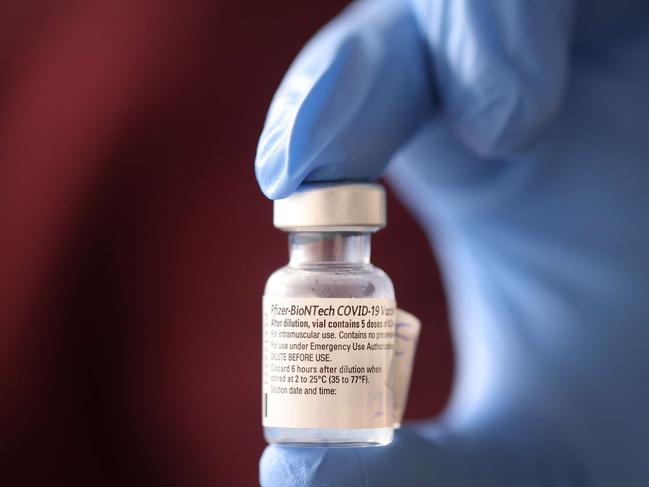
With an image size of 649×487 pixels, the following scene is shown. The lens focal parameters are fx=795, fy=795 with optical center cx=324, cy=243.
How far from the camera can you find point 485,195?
3.81 ft

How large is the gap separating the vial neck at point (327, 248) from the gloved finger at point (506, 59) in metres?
0.25

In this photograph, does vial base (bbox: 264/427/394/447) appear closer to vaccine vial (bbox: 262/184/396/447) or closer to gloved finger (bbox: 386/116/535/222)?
vaccine vial (bbox: 262/184/396/447)

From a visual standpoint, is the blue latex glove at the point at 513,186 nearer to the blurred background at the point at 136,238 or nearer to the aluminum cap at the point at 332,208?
the aluminum cap at the point at 332,208

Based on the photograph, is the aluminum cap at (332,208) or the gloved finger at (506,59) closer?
the aluminum cap at (332,208)

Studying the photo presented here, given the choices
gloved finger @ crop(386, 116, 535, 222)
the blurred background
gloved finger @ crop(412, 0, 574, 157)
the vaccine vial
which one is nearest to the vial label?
the vaccine vial

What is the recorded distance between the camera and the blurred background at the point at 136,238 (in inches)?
60.0

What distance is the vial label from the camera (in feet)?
2.51

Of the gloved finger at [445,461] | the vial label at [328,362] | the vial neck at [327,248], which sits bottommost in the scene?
the gloved finger at [445,461]

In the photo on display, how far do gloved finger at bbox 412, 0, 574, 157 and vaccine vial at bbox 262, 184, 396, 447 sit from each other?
0.22 meters

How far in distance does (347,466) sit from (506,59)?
0.50 metres

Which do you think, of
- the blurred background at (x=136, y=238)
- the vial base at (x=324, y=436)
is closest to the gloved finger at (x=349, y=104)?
the vial base at (x=324, y=436)

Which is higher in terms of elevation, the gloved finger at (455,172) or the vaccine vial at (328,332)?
the gloved finger at (455,172)

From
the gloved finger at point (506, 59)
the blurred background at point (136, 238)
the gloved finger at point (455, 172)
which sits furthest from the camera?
the blurred background at point (136, 238)

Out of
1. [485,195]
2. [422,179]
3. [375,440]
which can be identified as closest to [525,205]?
[485,195]
